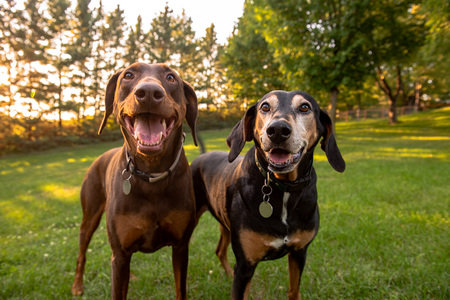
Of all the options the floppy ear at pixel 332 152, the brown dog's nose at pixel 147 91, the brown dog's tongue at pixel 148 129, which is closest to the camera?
the brown dog's nose at pixel 147 91

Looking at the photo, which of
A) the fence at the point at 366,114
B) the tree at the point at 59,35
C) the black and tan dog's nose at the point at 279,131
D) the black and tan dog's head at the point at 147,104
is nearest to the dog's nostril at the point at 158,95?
the black and tan dog's head at the point at 147,104

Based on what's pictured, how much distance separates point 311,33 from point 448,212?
1140cm

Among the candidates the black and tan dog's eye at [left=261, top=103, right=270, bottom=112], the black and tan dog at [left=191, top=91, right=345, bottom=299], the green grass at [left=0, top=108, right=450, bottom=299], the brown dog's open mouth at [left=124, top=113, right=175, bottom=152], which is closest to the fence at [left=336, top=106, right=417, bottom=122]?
the green grass at [left=0, top=108, right=450, bottom=299]

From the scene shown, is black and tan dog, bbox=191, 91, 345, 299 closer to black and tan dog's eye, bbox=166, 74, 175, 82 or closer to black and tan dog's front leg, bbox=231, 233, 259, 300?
black and tan dog's front leg, bbox=231, 233, 259, 300

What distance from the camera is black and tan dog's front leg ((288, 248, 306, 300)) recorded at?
99.8 inches

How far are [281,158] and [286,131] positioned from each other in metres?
0.21

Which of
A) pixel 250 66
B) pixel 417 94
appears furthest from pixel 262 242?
pixel 417 94

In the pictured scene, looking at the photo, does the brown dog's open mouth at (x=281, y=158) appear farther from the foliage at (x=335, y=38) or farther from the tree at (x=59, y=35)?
the tree at (x=59, y=35)

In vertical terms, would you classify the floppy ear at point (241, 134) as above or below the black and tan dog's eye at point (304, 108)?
below

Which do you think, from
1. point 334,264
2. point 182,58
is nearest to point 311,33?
point 334,264

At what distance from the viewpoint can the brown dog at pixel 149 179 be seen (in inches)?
87.7

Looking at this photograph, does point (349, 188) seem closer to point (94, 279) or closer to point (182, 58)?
point (94, 279)

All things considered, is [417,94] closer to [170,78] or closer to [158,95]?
[170,78]

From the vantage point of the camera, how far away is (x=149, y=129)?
2264mm
